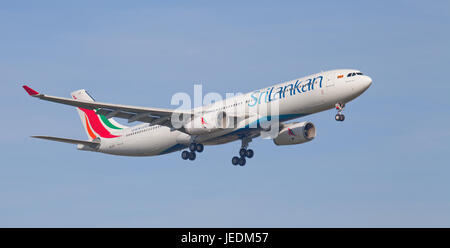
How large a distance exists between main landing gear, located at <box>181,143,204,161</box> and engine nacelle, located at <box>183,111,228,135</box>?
2.14 m

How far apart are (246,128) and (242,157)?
628 centimetres

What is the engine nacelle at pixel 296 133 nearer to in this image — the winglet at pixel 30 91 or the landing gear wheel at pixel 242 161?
the landing gear wheel at pixel 242 161

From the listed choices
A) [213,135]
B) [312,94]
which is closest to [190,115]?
[213,135]

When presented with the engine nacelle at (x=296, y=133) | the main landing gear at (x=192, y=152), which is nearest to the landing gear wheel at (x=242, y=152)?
the engine nacelle at (x=296, y=133)

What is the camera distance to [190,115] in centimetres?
5959

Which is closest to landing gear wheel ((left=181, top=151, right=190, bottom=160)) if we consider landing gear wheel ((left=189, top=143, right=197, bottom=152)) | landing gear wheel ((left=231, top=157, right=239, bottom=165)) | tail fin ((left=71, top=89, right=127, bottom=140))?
landing gear wheel ((left=189, top=143, right=197, bottom=152))

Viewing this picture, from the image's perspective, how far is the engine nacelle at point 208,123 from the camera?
5794 centimetres

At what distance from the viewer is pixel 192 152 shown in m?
61.8

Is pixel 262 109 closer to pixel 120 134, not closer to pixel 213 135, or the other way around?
pixel 213 135

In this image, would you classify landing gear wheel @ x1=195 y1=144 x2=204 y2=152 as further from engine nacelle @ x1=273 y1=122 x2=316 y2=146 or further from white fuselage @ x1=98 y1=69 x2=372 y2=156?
engine nacelle @ x1=273 y1=122 x2=316 y2=146

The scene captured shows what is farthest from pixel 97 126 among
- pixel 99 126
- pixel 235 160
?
pixel 235 160

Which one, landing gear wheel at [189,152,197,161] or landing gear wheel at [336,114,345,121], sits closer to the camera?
landing gear wheel at [336,114,345,121]

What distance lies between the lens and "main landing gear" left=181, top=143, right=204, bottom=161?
61.1m

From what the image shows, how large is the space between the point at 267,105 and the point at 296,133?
Result: 23.0 feet
